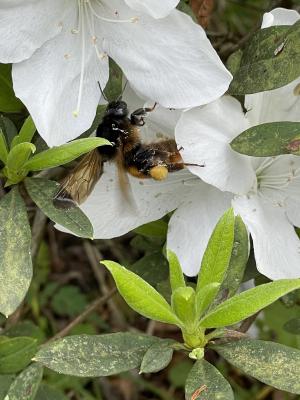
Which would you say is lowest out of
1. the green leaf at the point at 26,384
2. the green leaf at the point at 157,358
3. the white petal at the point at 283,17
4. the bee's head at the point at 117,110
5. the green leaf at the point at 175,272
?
the green leaf at the point at 26,384

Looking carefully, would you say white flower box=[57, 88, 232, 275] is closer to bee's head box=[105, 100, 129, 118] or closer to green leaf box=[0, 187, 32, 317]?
bee's head box=[105, 100, 129, 118]

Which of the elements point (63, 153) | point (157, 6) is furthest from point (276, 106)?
point (63, 153)

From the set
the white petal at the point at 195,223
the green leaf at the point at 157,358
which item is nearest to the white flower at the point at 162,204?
the white petal at the point at 195,223

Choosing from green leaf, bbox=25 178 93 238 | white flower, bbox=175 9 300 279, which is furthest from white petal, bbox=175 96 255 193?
green leaf, bbox=25 178 93 238

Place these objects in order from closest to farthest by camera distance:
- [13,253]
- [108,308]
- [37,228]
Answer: [13,253]
[37,228]
[108,308]

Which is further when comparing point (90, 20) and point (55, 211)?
point (90, 20)

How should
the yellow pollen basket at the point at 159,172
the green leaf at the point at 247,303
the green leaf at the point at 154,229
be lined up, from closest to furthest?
the green leaf at the point at 247,303 < the yellow pollen basket at the point at 159,172 < the green leaf at the point at 154,229

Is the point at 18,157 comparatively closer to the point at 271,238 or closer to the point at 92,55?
the point at 92,55

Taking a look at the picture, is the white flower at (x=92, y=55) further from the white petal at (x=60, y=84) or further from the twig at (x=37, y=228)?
the twig at (x=37, y=228)
